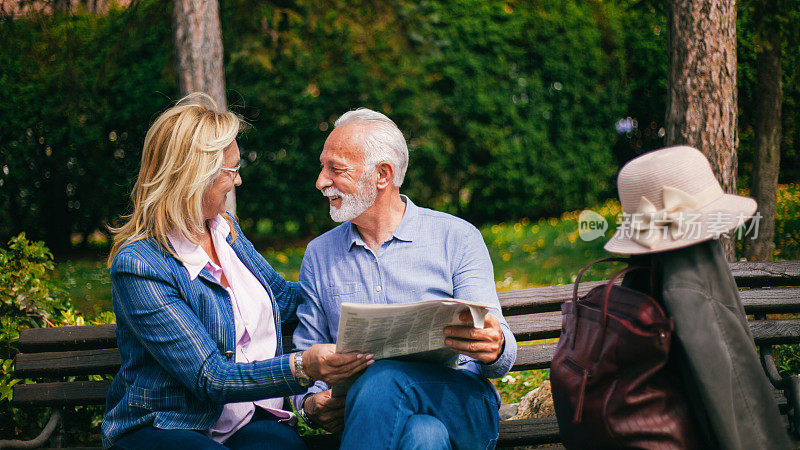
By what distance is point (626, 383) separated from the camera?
79.2 inches

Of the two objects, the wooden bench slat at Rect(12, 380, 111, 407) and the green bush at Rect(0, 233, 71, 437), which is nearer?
the wooden bench slat at Rect(12, 380, 111, 407)

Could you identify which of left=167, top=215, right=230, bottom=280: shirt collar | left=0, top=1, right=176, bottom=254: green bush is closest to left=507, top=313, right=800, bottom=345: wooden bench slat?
left=167, top=215, right=230, bottom=280: shirt collar

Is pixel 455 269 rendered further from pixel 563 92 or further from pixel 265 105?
pixel 563 92

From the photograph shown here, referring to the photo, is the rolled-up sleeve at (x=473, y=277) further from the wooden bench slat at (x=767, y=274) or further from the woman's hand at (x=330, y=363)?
the wooden bench slat at (x=767, y=274)

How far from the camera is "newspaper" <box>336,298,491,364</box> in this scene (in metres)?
2.10

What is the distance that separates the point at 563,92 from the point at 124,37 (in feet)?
19.6

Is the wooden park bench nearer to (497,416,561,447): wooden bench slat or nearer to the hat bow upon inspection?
(497,416,561,447): wooden bench slat

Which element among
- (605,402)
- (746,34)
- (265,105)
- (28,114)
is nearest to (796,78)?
(746,34)

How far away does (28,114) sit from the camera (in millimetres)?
8492

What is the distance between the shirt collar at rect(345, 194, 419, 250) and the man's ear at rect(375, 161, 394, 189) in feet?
0.50

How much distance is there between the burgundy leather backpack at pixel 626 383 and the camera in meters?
1.98

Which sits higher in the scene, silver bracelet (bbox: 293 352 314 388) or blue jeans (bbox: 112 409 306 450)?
silver bracelet (bbox: 293 352 314 388)

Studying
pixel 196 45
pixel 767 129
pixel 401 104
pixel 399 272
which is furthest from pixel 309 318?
pixel 401 104

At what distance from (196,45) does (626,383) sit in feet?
12.3
